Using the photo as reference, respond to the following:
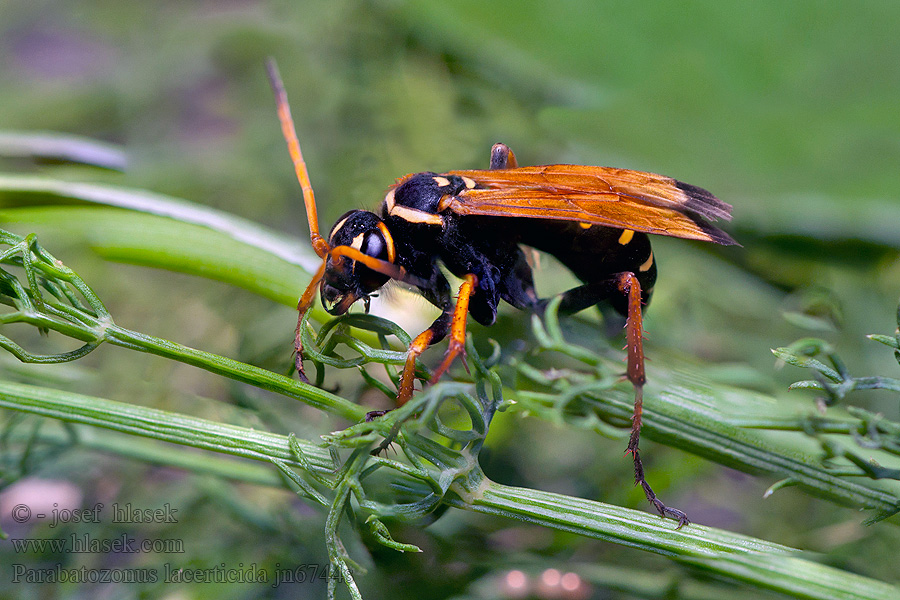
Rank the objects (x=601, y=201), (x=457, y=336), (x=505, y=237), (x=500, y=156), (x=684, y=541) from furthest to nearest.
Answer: (x=500, y=156) < (x=505, y=237) < (x=601, y=201) < (x=457, y=336) < (x=684, y=541)

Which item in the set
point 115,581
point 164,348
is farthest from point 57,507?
point 164,348

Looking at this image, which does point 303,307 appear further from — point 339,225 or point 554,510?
point 554,510

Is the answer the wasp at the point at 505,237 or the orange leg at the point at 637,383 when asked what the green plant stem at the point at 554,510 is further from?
the wasp at the point at 505,237

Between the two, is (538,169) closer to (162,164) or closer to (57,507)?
(57,507)

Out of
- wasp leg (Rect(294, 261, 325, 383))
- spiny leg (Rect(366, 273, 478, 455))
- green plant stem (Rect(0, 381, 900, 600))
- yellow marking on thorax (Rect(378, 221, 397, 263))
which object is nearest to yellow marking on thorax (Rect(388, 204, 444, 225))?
yellow marking on thorax (Rect(378, 221, 397, 263))

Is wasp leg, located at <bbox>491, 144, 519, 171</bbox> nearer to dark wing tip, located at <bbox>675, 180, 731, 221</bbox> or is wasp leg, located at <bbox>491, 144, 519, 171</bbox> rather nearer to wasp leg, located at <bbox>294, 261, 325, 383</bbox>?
dark wing tip, located at <bbox>675, 180, 731, 221</bbox>

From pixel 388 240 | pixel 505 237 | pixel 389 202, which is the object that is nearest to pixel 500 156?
pixel 505 237
